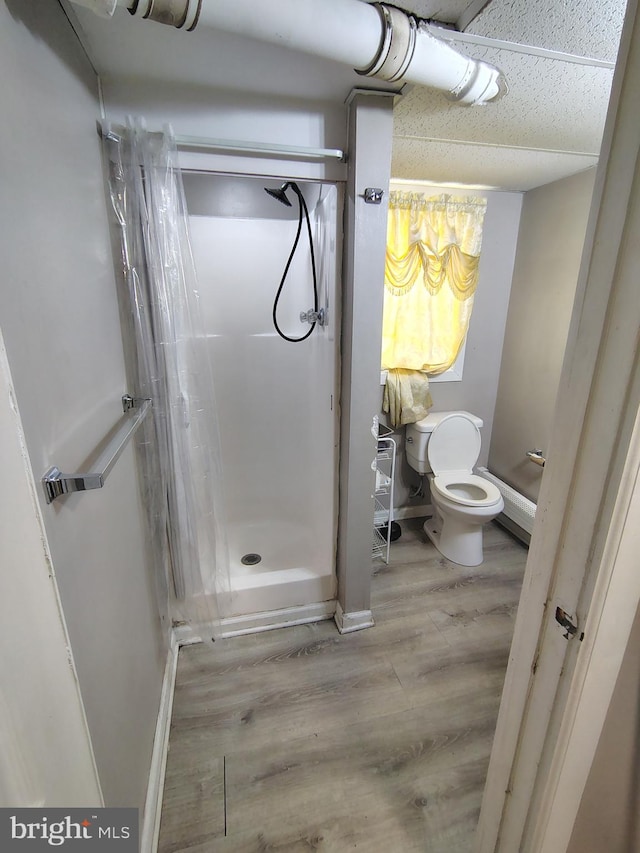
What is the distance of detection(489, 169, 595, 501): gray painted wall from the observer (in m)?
2.12

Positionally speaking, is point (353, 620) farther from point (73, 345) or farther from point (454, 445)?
point (73, 345)

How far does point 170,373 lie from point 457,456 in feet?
6.29

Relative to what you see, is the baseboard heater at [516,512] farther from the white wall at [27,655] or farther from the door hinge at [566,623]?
the white wall at [27,655]

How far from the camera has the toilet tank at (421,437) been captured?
8.06ft

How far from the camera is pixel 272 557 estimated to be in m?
2.21

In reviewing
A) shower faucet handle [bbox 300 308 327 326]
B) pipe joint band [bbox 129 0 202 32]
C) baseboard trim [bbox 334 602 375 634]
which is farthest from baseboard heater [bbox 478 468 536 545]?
pipe joint band [bbox 129 0 202 32]

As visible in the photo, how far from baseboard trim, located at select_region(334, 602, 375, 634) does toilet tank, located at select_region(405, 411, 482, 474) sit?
1.00 metres

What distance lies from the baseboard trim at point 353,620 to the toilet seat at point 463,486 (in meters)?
0.83

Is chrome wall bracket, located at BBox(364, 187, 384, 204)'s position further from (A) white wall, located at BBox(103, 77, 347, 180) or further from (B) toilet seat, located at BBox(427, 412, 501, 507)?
(B) toilet seat, located at BBox(427, 412, 501, 507)

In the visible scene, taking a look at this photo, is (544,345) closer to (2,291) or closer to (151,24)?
(151,24)

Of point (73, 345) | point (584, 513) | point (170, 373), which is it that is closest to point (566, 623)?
point (584, 513)

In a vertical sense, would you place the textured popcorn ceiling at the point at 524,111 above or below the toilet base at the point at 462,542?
above

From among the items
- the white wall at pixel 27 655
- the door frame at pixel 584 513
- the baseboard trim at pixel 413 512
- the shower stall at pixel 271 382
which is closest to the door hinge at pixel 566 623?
the door frame at pixel 584 513

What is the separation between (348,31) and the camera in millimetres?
905
